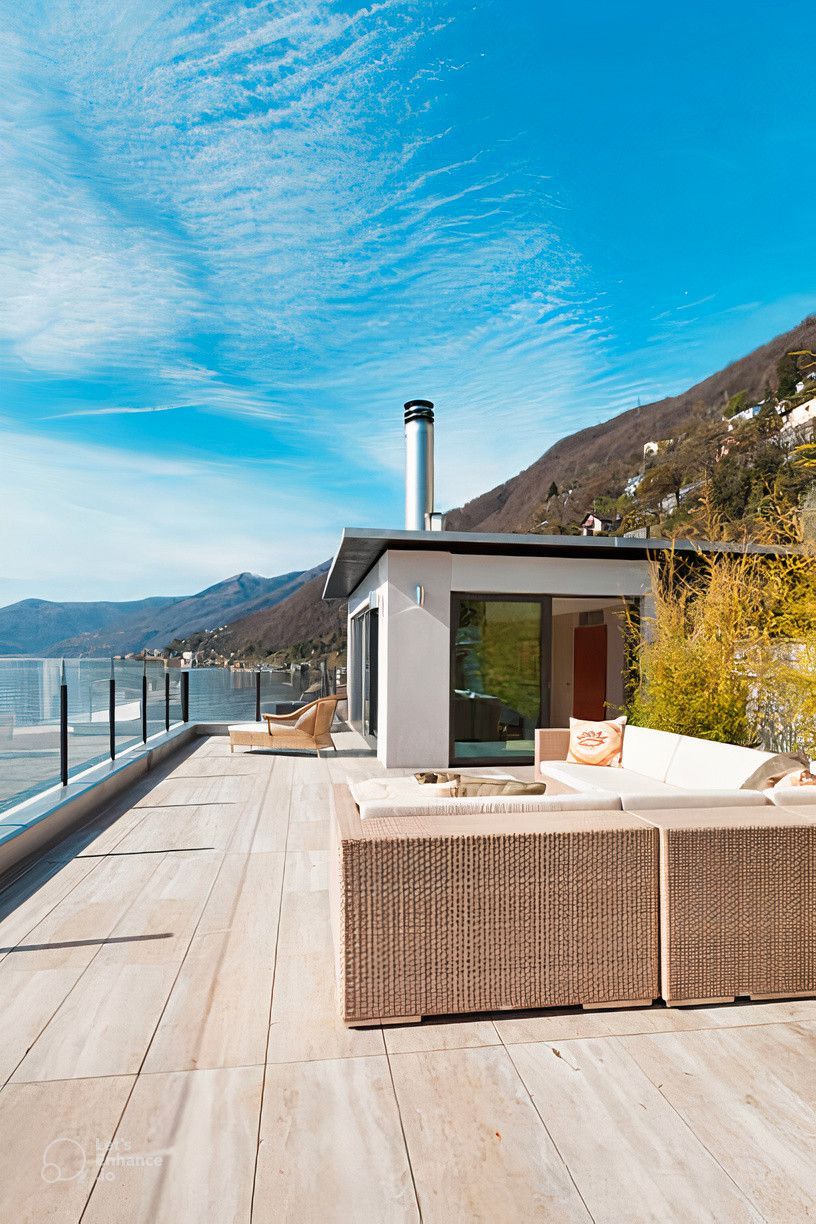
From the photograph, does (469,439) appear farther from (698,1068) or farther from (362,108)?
(698,1068)

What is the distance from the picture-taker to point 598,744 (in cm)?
597

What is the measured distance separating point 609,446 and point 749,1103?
57900 mm

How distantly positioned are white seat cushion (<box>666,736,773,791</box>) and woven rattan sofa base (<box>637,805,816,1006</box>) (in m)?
1.47

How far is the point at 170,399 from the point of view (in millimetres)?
22641

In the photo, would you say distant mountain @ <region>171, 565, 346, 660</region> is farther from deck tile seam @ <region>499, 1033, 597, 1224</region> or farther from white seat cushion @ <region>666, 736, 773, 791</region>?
deck tile seam @ <region>499, 1033, 597, 1224</region>

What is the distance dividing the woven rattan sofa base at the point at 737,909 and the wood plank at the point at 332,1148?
1089 mm

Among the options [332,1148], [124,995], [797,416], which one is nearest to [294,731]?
[124,995]

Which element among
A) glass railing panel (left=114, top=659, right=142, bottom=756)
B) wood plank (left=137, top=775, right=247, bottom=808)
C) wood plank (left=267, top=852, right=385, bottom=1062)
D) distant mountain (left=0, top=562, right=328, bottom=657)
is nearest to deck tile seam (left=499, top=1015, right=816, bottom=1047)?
wood plank (left=267, top=852, right=385, bottom=1062)

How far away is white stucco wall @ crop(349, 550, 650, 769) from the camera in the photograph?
26.3 ft

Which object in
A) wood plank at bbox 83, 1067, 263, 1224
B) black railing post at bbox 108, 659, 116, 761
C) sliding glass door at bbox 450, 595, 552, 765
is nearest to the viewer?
wood plank at bbox 83, 1067, 263, 1224

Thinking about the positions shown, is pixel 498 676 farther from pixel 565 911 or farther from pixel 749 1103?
pixel 749 1103

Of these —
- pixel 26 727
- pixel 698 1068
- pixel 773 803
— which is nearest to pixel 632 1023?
pixel 698 1068

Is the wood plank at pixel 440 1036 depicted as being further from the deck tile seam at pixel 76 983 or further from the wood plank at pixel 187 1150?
the deck tile seam at pixel 76 983

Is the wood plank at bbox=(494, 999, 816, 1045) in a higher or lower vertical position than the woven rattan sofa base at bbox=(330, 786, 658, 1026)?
lower
